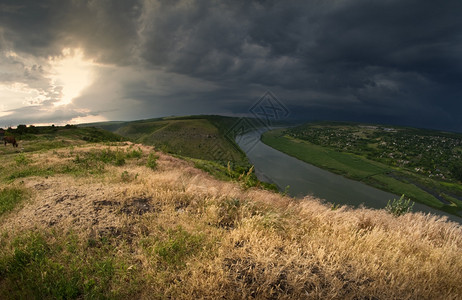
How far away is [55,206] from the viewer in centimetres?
719

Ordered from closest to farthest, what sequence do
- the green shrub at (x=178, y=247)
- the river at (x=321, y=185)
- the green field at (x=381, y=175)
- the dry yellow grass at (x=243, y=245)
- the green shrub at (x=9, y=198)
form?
the dry yellow grass at (x=243, y=245), the green shrub at (x=178, y=247), the green shrub at (x=9, y=198), the river at (x=321, y=185), the green field at (x=381, y=175)

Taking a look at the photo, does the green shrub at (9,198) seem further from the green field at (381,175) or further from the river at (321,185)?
the green field at (381,175)

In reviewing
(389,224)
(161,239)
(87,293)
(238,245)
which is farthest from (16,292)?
(389,224)

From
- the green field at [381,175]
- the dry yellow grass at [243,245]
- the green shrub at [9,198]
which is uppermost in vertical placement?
the green shrub at [9,198]

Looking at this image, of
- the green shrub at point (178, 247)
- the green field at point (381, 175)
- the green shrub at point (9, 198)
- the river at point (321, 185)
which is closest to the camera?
the green shrub at point (178, 247)

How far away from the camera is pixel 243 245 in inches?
198

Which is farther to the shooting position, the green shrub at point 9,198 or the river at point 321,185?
the river at point 321,185

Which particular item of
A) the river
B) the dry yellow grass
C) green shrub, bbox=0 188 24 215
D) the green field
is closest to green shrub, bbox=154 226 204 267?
the dry yellow grass

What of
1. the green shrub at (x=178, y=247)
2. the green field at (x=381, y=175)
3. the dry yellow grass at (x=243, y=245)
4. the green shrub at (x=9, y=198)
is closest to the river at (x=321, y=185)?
the green field at (x=381, y=175)

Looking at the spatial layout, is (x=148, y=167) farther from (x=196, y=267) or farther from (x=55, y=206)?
(x=196, y=267)

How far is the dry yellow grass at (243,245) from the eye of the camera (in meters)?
3.82

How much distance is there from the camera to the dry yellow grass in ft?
12.5

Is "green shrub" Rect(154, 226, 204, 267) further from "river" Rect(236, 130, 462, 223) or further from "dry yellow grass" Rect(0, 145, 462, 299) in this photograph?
"river" Rect(236, 130, 462, 223)

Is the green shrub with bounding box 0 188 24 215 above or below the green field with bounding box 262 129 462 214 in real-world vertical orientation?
above
